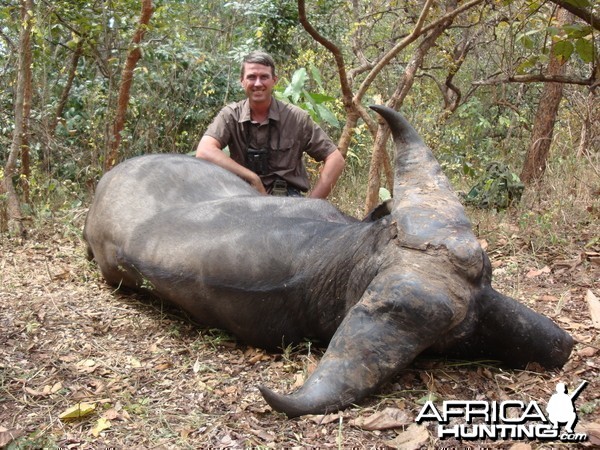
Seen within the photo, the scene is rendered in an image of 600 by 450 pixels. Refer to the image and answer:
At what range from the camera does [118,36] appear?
22.5 ft

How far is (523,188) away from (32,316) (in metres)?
4.02

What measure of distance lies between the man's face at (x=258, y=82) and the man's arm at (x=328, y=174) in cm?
68

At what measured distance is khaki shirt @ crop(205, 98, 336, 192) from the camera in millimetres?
5293

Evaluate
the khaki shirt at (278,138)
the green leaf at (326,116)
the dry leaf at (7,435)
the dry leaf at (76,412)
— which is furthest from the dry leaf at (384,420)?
the green leaf at (326,116)

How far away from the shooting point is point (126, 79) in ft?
19.0

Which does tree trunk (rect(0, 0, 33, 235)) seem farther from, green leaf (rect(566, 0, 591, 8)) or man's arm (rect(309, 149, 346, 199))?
green leaf (rect(566, 0, 591, 8))

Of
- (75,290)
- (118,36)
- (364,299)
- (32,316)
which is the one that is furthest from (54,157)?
(364,299)

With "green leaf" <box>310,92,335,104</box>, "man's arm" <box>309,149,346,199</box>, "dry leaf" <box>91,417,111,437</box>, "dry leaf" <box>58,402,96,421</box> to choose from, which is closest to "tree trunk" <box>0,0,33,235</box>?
"man's arm" <box>309,149,346,199</box>

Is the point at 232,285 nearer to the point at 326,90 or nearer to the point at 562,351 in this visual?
the point at 562,351

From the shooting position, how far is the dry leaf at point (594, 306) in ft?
10.9

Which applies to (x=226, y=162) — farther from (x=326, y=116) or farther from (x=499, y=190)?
(x=499, y=190)

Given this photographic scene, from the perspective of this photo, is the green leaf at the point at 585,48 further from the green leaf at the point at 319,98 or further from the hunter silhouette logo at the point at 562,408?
the green leaf at the point at 319,98

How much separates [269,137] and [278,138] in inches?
2.8

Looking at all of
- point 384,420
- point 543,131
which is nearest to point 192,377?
point 384,420
